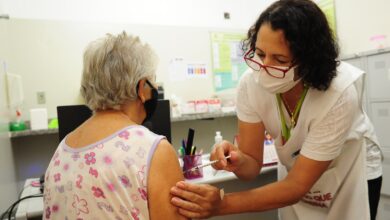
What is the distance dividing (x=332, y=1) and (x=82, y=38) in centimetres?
266

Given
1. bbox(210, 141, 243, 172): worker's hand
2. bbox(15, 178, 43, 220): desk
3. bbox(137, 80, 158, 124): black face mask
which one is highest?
bbox(137, 80, 158, 124): black face mask

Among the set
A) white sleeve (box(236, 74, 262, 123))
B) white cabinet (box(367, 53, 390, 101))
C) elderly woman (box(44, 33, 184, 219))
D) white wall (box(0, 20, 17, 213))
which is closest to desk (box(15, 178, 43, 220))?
white wall (box(0, 20, 17, 213))

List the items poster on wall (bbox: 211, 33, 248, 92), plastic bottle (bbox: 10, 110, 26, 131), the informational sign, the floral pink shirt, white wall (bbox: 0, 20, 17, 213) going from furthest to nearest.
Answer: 1. poster on wall (bbox: 211, 33, 248, 92)
2. the informational sign
3. plastic bottle (bbox: 10, 110, 26, 131)
4. white wall (bbox: 0, 20, 17, 213)
5. the floral pink shirt

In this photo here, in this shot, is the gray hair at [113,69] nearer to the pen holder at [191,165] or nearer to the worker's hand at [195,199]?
the worker's hand at [195,199]

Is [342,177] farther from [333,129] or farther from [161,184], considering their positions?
[161,184]

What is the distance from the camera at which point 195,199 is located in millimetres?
828

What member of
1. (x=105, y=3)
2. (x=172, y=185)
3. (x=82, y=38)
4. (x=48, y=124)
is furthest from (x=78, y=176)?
(x=105, y=3)

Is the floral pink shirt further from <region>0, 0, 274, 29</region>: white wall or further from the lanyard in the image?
<region>0, 0, 274, 29</region>: white wall

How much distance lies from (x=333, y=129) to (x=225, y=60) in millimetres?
2497

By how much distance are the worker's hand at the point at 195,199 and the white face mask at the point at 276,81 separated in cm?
41

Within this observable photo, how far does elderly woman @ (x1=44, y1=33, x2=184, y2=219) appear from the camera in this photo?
2.50 feet

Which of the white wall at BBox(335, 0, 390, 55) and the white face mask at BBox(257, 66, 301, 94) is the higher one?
the white wall at BBox(335, 0, 390, 55)

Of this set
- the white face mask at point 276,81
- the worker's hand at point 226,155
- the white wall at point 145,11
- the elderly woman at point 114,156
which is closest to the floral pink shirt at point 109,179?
the elderly woman at point 114,156

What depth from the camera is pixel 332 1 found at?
127 inches
